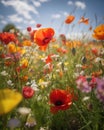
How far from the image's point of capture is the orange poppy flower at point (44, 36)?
2.04 m

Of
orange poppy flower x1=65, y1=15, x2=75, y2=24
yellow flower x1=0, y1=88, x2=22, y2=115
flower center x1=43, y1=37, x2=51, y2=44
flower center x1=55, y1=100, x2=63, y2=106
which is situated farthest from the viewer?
orange poppy flower x1=65, y1=15, x2=75, y2=24

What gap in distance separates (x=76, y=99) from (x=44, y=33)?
71cm

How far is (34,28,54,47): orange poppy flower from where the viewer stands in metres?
2.04

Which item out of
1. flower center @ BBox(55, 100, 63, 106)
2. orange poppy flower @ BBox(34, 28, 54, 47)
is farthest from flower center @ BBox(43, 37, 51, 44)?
flower center @ BBox(55, 100, 63, 106)

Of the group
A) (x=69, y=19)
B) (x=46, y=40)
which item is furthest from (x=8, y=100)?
(x=69, y=19)

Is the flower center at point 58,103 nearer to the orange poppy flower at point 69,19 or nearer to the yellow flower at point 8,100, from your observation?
the yellow flower at point 8,100

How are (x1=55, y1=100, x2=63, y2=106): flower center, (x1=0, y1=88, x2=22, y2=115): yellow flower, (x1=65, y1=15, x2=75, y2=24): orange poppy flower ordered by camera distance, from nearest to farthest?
(x1=0, y1=88, x2=22, y2=115): yellow flower, (x1=55, y1=100, x2=63, y2=106): flower center, (x1=65, y1=15, x2=75, y2=24): orange poppy flower

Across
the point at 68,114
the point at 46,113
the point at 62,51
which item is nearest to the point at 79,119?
the point at 68,114

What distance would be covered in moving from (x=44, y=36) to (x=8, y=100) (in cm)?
155

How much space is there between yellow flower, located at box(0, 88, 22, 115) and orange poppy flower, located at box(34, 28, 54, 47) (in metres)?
1.47

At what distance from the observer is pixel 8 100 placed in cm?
56

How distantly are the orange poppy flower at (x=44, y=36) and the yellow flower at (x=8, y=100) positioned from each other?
1472 millimetres

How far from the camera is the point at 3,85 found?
2.17m

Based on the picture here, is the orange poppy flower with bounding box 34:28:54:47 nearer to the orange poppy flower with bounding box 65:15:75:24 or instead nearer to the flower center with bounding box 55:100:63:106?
the flower center with bounding box 55:100:63:106
